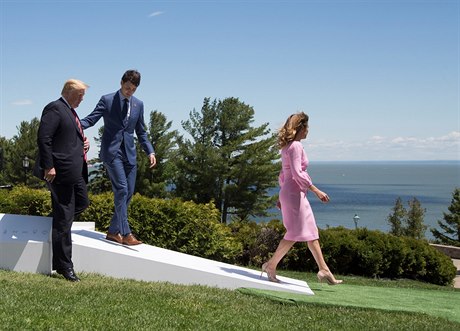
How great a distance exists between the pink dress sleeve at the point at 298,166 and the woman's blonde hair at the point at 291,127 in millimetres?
95

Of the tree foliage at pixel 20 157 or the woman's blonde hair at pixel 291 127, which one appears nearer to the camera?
the woman's blonde hair at pixel 291 127

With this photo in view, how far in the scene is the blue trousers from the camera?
7.15 m

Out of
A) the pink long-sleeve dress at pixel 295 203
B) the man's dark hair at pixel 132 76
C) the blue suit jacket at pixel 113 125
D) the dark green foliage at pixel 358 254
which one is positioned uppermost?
the man's dark hair at pixel 132 76

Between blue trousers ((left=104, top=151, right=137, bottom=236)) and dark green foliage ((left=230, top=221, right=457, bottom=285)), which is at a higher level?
blue trousers ((left=104, top=151, right=137, bottom=236))

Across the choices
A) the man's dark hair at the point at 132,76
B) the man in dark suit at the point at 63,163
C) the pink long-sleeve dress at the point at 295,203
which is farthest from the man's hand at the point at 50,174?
the pink long-sleeve dress at the point at 295,203

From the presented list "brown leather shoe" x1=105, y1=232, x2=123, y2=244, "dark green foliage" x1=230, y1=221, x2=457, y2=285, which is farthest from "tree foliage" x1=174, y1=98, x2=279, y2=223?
"brown leather shoe" x1=105, y1=232, x2=123, y2=244

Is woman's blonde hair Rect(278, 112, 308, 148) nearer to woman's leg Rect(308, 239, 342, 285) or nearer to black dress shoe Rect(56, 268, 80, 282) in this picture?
woman's leg Rect(308, 239, 342, 285)

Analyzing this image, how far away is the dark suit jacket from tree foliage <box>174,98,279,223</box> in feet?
109

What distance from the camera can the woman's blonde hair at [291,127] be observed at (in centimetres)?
Result: 654

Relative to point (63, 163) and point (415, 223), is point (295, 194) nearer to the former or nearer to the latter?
point (63, 163)

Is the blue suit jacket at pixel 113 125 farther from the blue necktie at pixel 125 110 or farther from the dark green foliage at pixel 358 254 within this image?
the dark green foliage at pixel 358 254

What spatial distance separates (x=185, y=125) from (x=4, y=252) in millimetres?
38974

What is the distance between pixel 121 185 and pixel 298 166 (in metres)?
2.25

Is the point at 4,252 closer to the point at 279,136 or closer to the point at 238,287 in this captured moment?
the point at 238,287
